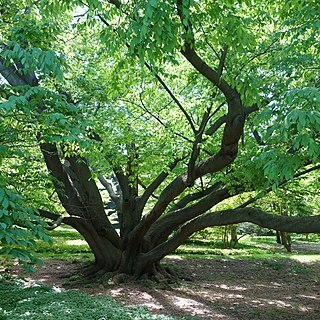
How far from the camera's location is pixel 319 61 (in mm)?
5453

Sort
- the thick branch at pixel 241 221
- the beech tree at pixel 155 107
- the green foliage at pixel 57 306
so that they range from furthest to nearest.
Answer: the thick branch at pixel 241 221, the green foliage at pixel 57 306, the beech tree at pixel 155 107

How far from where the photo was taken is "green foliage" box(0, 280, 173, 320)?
5.43 m

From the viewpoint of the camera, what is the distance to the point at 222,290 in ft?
29.8

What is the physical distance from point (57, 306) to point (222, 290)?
14.9 feet

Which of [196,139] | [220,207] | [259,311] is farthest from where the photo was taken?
[220,207]

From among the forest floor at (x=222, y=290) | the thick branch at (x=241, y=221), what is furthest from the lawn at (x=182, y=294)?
the thick branch at (x=241, y=221)

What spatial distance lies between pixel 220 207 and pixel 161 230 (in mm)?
7538

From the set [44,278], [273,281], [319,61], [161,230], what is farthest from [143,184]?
[319,61]

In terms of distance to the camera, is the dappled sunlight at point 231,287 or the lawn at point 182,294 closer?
the lawn at point 182,294

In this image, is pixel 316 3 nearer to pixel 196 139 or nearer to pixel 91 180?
pixel 196 139

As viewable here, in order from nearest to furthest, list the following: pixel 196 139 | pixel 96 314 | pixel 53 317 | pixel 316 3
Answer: pixel 316 3 < pixel 53 317 < pixel 96 314 < pixel 196 139

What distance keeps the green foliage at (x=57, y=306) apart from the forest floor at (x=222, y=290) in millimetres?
743

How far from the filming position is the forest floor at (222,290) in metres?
7.06

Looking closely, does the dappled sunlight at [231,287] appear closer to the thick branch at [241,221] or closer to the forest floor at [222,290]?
the forest floor at [222,290]
